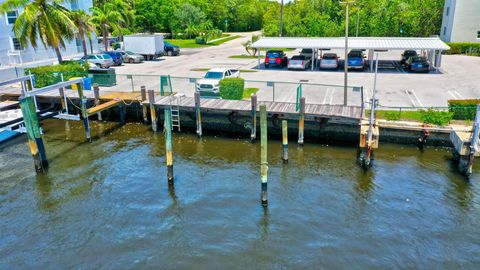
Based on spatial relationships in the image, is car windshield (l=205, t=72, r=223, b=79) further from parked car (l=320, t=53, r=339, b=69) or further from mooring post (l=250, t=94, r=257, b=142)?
parked car (l=320, t=53, r=339, b=69)

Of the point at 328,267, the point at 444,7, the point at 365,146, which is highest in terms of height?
the point at 444,7

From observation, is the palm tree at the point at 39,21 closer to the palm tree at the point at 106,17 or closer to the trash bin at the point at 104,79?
the trash bin at the point at 104,79

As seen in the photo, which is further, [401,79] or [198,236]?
[401,79]

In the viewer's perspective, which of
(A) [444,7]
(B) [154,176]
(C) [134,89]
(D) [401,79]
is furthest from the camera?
(A) [444,7]

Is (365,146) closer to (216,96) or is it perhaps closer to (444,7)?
(216,96)

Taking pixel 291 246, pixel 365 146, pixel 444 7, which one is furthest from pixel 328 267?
pixel 444 7

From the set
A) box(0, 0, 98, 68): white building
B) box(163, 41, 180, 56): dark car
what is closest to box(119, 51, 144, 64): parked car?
box(0, 0, 98, 68): white building

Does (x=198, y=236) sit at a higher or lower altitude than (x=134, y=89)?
lower

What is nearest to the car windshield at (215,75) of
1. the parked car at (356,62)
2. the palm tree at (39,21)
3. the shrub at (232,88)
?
the shrub at (232,88)
